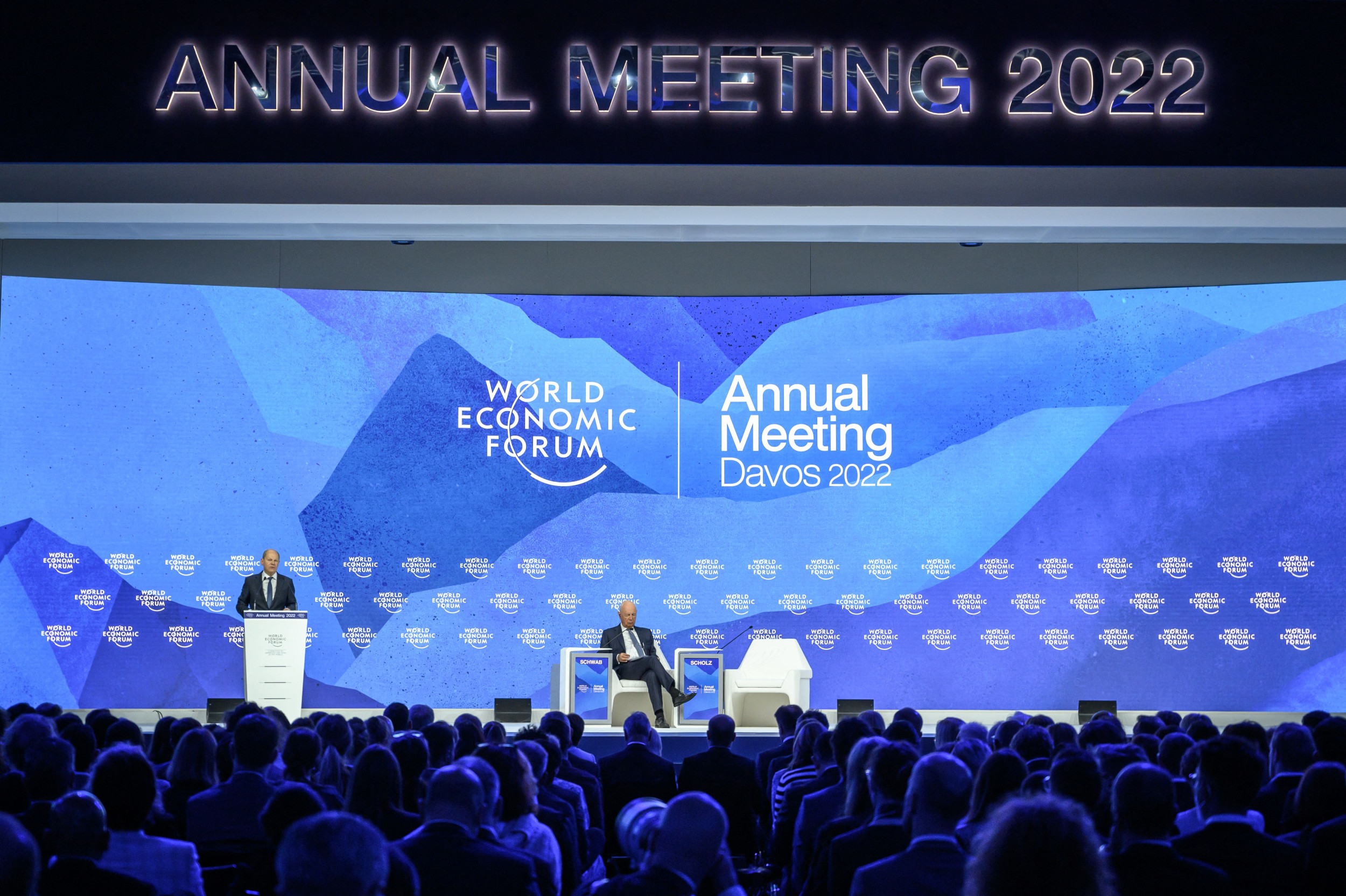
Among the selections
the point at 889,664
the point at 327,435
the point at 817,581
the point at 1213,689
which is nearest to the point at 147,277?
the point at 327,435

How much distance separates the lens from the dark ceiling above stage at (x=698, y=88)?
766 cm

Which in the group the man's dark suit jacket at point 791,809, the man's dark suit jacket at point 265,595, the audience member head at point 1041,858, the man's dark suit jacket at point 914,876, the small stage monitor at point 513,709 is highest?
the man's dark suit jacket at point 265,595

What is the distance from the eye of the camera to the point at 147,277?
11.9 metres

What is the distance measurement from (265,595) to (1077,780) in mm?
7449

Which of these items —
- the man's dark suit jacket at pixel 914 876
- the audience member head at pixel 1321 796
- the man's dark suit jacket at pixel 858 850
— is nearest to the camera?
the man's dark suit jacket at pixel 914 876

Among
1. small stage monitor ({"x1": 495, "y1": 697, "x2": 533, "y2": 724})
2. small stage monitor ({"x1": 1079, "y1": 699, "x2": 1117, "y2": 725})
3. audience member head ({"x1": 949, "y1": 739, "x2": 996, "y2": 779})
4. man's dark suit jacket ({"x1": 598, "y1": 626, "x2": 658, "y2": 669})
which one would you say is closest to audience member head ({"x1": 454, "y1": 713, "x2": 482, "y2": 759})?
audience member head ({"x1": 949, "y1": 739, "x2": 996, "y2": 779})

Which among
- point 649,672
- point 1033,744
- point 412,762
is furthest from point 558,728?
point 649,672

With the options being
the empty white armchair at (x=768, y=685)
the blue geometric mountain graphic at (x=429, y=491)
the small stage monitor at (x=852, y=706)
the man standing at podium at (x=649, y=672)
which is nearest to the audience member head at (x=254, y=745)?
the small stage monitor at (x=852, y=706)

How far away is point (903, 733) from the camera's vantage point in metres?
5.24

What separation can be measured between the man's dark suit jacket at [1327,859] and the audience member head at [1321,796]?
16.2 inches

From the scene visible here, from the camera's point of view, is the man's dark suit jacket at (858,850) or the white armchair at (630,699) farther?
the white armchair at (630,699)

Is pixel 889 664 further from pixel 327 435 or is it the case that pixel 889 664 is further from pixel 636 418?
pixel 327 435

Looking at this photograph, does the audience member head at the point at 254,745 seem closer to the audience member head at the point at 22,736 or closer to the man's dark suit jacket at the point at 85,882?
the audience member head at the point at 22,736

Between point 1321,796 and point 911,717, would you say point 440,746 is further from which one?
point 1321,796
